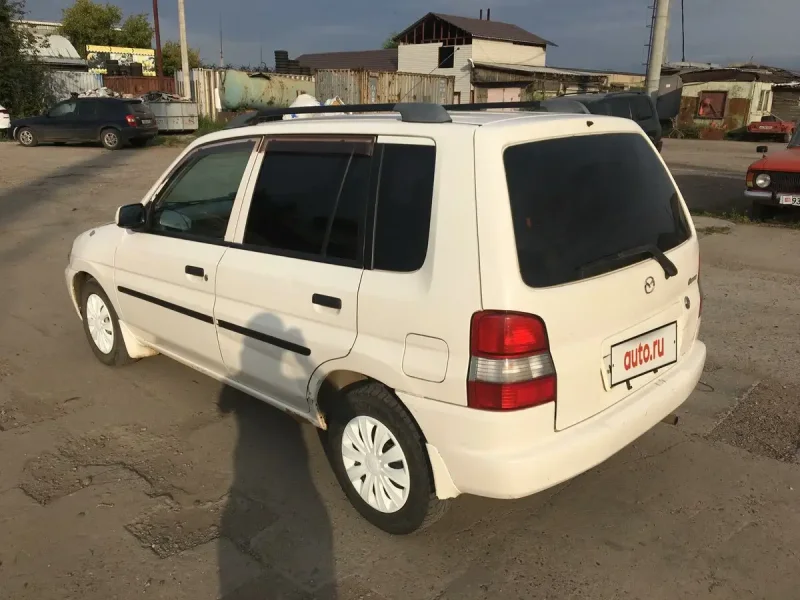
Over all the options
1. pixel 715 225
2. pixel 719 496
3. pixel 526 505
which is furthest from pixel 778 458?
pixel 715 225

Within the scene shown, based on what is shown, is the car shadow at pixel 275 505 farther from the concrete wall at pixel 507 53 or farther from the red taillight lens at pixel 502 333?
the concrete wall at pixel 507 53

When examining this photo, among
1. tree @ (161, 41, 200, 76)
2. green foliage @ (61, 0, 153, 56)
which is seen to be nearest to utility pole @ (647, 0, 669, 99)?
tree @ (161, 41, 200, 76)

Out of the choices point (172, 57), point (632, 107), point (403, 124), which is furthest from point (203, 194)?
point (172, 57)

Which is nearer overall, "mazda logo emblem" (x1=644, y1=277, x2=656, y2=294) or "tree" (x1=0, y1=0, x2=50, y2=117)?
"mazda logo emblem" (x1=644, y1=277, x2=656, y2=294)

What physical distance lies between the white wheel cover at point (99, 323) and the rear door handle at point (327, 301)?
2.43 meters

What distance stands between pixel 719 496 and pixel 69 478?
10.9ft

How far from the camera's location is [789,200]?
9.95 m

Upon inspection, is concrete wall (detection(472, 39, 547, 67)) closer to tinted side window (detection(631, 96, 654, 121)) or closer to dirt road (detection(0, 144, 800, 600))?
tinted side window (detection(631, 96, 654, 121))

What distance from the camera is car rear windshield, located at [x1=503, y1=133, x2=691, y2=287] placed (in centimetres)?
261

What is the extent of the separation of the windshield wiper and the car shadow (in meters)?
1.34

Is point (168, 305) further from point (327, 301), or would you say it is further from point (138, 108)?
point (138, 108)

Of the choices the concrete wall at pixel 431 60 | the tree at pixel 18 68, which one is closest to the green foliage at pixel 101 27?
the concrete wall at pixel 431 60

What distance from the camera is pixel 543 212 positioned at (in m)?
2.65

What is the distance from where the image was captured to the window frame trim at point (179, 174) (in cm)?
360
